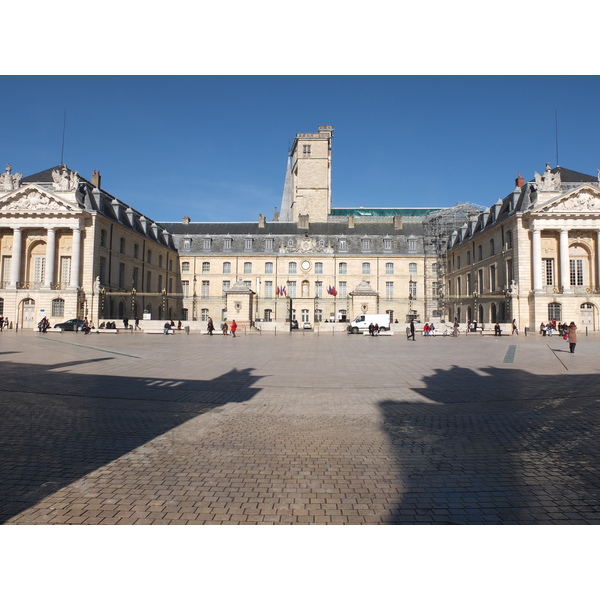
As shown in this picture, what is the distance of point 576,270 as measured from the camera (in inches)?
1601

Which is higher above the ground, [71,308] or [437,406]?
[71,308]

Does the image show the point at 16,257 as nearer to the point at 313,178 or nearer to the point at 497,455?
the point at 313,178

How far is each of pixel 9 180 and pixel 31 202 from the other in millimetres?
3199

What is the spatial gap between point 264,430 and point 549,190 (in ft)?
133

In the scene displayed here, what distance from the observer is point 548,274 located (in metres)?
40.7

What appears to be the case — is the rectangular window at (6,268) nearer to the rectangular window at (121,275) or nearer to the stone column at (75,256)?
the stone column at (75,256)

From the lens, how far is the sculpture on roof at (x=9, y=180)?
41.2m

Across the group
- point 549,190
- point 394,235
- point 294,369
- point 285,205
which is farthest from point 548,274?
point 285,205

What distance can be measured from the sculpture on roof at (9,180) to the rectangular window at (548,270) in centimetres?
4744

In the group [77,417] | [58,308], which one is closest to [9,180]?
[58,308]

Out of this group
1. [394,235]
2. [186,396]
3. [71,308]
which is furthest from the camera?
[394,235]

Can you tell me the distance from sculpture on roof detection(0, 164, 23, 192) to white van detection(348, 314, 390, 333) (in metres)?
32.5

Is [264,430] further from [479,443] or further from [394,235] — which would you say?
[394,235]

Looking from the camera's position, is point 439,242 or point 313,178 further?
point 313,178
